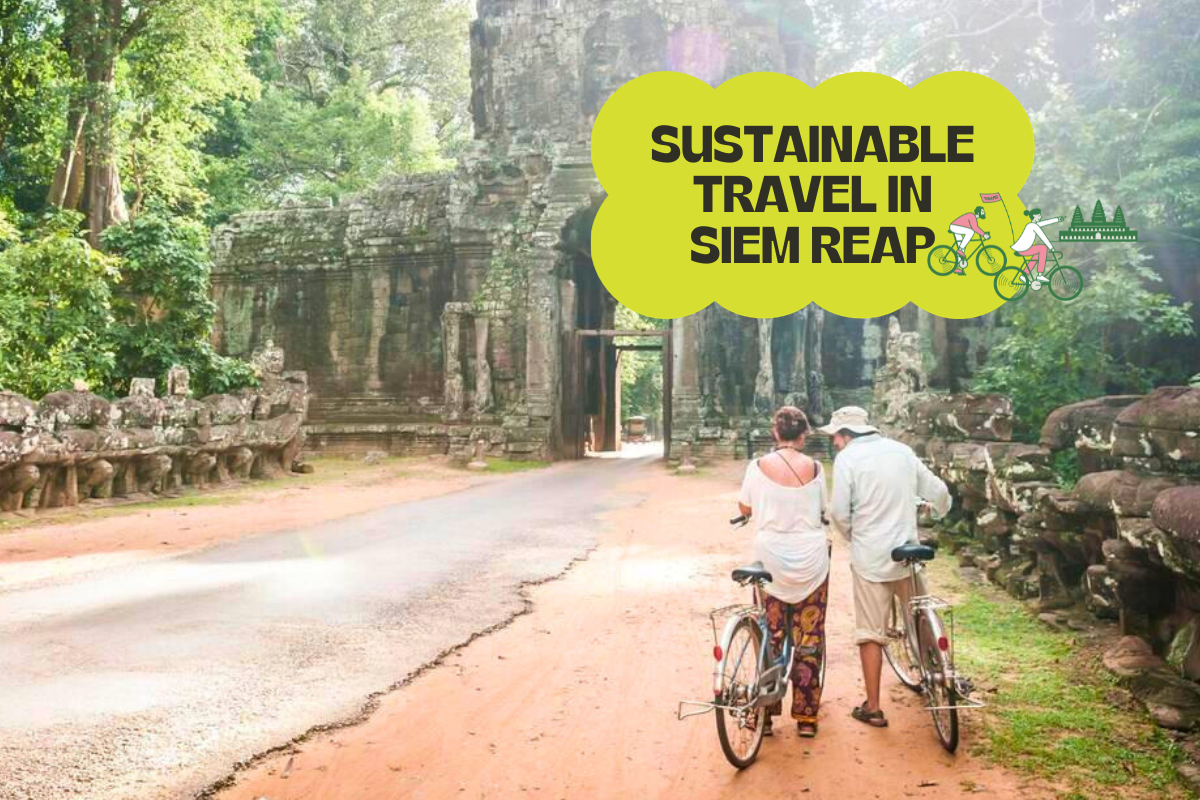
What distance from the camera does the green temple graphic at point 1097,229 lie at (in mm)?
12602

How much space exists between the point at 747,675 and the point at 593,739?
2.64 feet

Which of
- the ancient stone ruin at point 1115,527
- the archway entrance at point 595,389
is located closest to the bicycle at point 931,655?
the ancient stone ruin at point 1115,527

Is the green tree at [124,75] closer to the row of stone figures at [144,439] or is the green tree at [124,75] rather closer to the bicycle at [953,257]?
the row of stone figures at [144,439]

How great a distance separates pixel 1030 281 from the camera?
12.6 meters

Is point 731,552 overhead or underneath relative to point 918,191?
underneath

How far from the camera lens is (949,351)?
20.9 metres

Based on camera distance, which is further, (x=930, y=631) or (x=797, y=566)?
(x=797, y=566)

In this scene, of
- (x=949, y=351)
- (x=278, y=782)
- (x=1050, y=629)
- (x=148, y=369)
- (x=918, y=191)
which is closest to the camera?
(x=278, y=782)

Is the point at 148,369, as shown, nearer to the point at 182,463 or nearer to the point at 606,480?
the point at 182,463

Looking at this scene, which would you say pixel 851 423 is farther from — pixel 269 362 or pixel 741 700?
pixel 269 362

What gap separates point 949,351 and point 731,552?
1216 cm

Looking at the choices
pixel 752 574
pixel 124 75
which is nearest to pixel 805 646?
pixel 752 574

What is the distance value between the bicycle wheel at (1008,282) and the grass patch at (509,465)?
10.2 meters

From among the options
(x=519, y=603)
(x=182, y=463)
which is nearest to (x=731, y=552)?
(x=519, y=603)
